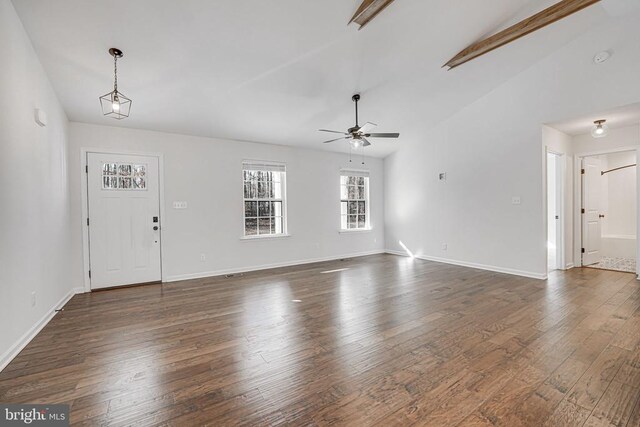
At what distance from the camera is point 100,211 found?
173 inches

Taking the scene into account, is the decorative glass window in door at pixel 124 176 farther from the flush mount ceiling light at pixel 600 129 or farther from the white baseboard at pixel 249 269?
the flush mount ceiling light at pixel 600 129

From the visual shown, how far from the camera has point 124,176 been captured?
4.59 metres

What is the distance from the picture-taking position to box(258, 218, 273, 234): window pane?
19.2ft

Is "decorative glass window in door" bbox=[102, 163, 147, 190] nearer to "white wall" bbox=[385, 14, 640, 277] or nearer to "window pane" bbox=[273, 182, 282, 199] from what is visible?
"window pane" bbox=[273, 182, 282, 199]

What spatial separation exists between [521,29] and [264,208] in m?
4.84

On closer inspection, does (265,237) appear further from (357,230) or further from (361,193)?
(361,193)

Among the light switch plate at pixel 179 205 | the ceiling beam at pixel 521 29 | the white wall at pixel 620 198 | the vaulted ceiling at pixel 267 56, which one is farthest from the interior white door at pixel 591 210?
the light switch plate at pixel 179 205

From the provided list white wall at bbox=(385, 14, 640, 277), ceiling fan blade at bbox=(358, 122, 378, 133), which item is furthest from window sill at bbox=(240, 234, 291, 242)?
white wall at bbox=(385, 14, 640, 277)

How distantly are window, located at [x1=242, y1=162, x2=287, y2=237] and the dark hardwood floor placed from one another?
1916mm

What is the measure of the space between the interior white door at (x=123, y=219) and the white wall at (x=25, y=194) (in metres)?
0.73

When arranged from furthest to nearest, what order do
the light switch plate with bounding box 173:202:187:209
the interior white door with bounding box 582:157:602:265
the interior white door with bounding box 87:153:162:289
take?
the interior white door with bounding box 582:157:602:265
the light switch plate with bounding box 173:202:187:209
the interior white door with bounding box 87:153:162:289

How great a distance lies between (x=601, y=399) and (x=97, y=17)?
480cm

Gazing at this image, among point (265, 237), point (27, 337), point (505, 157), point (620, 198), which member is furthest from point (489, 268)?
point (27, 337)

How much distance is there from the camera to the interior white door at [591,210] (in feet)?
18.0
